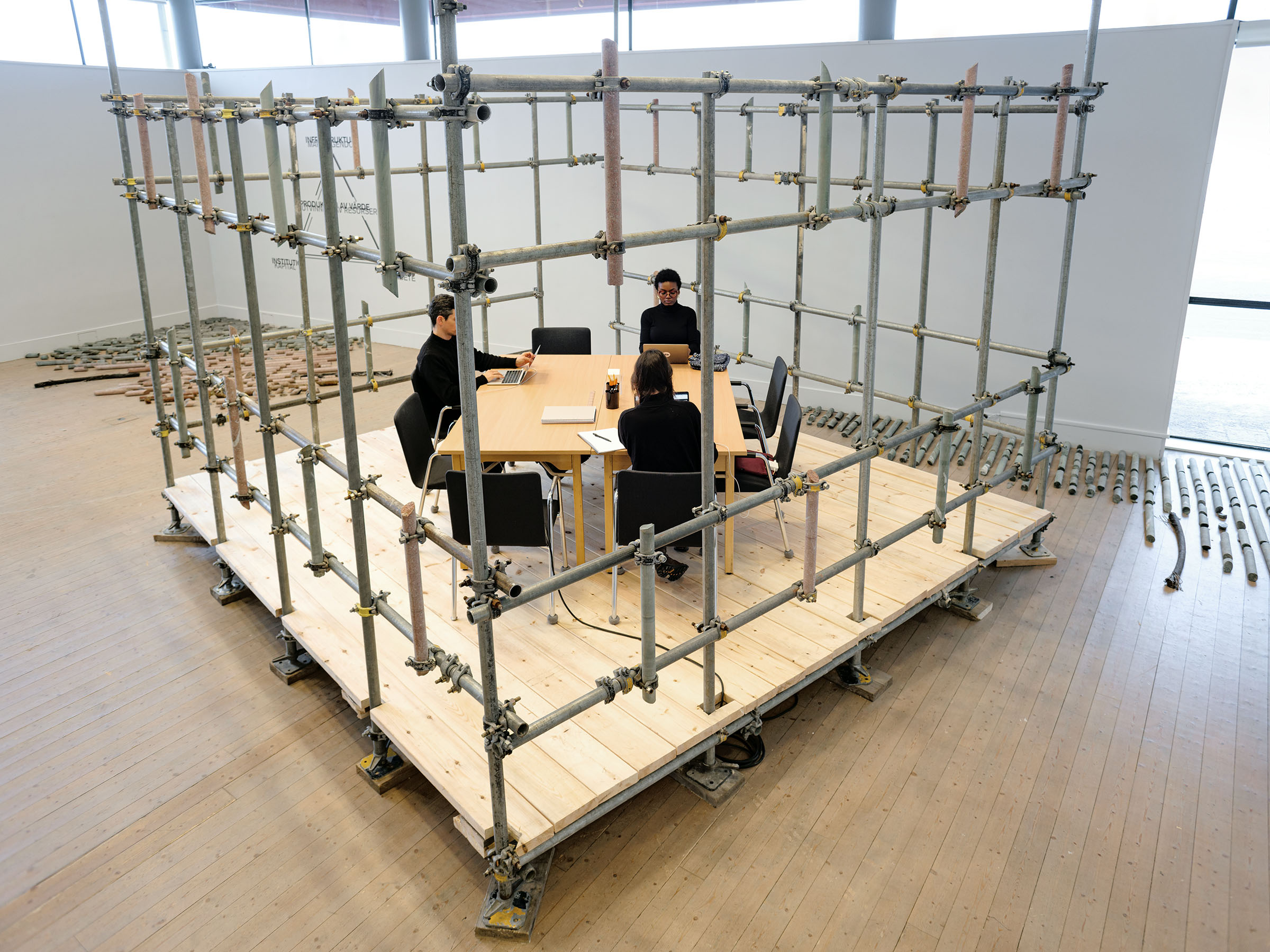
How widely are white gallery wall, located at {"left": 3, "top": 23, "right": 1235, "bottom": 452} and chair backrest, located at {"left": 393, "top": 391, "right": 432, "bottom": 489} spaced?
393 cm

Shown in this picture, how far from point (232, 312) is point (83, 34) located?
135 inches

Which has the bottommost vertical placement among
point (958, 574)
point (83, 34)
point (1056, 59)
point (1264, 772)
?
point (1264, 772)

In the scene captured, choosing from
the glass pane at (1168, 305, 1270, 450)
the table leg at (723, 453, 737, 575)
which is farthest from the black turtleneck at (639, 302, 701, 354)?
the glass pane at (1168, 305, 1270, 450)

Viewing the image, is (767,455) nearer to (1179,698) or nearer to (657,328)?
(657,328)

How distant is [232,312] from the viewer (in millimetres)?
12203

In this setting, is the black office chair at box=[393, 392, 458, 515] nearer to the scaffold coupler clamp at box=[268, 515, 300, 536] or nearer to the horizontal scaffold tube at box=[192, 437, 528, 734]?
the horizontal scaffold tube at box=[192, 437, 528, 734]

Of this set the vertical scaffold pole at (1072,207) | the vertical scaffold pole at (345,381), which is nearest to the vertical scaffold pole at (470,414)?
the vertical scaffold pole at (345,381)

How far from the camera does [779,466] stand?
4953 mm

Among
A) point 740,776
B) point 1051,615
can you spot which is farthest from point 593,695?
point 1051,615

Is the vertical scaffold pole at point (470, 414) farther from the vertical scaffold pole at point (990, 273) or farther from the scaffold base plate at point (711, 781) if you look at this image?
the vertical scaffold pole at point (990, 273)

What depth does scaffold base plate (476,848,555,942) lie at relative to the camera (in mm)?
3057

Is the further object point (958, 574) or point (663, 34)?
point (663, 34)

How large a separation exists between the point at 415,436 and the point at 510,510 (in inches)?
45.0

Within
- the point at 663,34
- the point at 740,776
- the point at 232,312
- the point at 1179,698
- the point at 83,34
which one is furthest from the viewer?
the point at 232,312
